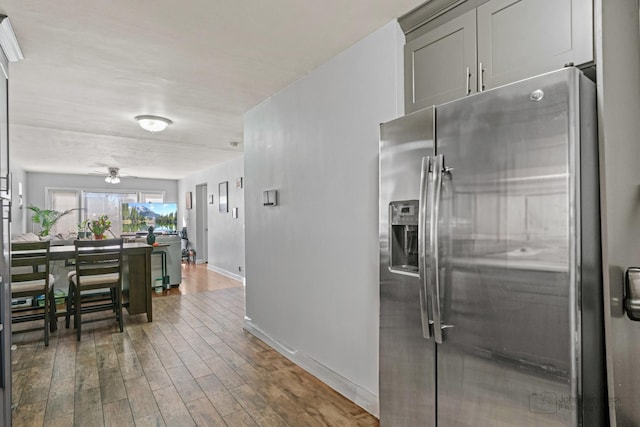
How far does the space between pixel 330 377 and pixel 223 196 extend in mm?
5770

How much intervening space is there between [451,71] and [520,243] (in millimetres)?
1020

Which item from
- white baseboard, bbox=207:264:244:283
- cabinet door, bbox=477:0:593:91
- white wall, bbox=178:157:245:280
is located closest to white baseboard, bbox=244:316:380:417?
cabinet door, bbox=477:0:593:91

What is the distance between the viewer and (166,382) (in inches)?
108

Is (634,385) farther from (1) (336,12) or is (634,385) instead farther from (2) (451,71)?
(1) (336,12)

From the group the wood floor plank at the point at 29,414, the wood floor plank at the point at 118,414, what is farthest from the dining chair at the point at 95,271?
the wood floor plank at the point at 118,414

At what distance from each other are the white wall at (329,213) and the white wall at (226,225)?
3388 mm

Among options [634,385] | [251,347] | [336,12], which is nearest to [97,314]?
[251,347]

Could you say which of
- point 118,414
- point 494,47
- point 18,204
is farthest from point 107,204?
point 494,47

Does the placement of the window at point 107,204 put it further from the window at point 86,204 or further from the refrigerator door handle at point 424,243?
the refrigerator door handle at point 424,243

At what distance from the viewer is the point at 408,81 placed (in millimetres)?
2107

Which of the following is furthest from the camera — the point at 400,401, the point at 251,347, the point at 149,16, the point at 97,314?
the point at 97,314

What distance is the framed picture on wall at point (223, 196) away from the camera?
7580 mm

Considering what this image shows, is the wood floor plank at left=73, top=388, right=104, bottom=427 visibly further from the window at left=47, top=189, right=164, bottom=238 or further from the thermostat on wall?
the window at left=47, top=189, right=164, bottom=238

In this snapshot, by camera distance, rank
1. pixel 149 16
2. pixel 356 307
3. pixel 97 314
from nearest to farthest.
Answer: pixel 149 16 < pixel 356 307 < pixel 97 314
